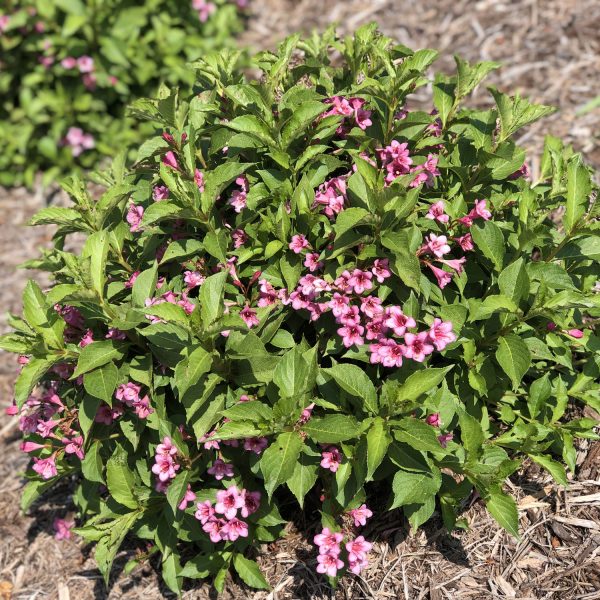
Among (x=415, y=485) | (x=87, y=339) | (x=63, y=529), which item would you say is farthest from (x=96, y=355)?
(x=63, y=529)

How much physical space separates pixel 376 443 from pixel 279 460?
14.5 inches

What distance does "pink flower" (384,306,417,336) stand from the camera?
96.2 inches

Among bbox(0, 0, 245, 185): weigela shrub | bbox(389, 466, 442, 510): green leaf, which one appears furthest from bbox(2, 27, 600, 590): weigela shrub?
bbox(0, 0, 245, 185): weigela shrub

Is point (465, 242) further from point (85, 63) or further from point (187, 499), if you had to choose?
point (85, 63)

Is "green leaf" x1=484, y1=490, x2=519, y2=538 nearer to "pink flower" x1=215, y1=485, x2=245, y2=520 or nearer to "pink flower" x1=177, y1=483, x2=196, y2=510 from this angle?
"pink flower" x1=215, y1=485, x2=245, y2=520

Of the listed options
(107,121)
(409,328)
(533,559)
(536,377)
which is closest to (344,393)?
(409,328)

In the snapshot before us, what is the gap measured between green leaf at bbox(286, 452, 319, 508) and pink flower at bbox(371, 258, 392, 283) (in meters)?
0.78

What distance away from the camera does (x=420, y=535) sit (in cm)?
302

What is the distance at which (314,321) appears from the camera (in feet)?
9.26

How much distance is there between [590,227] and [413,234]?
893 mm

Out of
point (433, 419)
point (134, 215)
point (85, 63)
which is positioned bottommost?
point (433, 419)

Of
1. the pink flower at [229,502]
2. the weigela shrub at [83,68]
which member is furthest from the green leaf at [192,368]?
the weigela shrub at [83,68]

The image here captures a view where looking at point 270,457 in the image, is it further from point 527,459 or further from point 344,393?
point 527,459

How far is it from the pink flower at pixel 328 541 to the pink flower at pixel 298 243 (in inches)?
45.4
